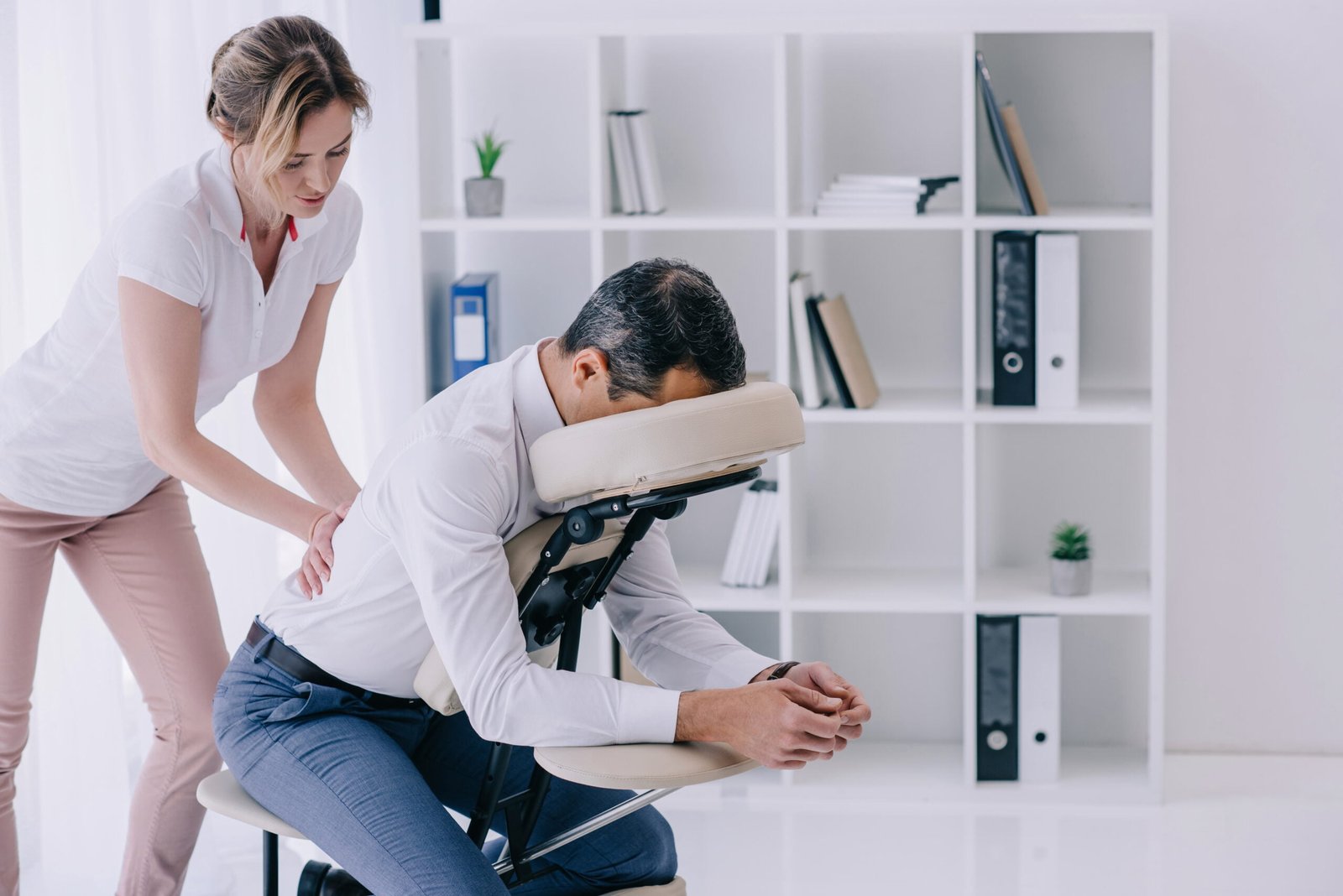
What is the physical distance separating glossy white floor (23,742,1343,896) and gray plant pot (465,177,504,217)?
1295mm

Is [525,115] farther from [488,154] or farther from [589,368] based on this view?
[589,368]

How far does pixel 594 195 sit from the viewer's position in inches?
108

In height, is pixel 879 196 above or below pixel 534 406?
above

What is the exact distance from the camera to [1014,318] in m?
2.77

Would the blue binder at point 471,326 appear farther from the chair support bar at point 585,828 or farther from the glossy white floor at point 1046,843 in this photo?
the chair support bar at point 585,828

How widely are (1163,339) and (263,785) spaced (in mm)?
1929

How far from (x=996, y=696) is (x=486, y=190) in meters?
1.50

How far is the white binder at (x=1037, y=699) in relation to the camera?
2.79 m

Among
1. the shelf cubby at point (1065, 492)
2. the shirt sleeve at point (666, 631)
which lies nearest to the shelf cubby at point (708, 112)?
the shelf cubby at point (1065, 492)

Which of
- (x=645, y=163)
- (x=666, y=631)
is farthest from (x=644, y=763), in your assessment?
(x=645, y=163)

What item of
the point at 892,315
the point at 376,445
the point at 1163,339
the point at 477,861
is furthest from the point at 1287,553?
the point at 477,861

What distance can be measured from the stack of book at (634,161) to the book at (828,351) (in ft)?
1.30

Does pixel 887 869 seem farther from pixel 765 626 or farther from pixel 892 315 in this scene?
pixel 892 315

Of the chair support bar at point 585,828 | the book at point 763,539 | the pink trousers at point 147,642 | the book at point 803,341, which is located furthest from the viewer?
the book at point 763,539
